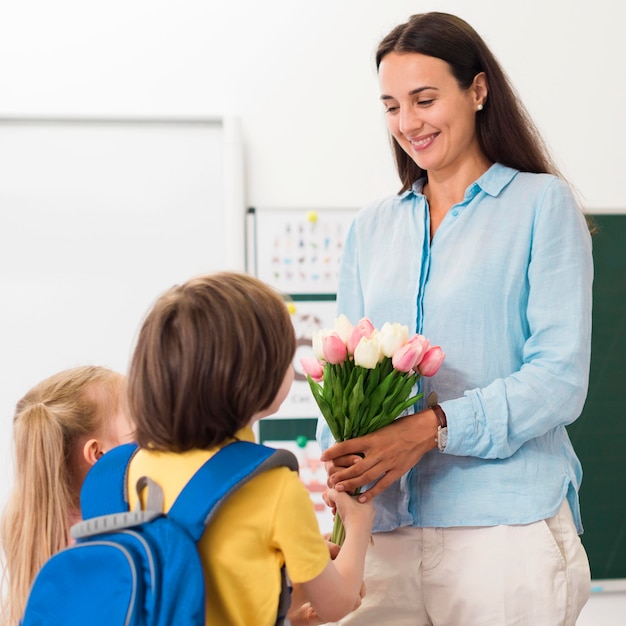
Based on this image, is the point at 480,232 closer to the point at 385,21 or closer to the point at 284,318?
the point at 284,318

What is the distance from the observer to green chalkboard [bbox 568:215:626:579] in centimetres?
322

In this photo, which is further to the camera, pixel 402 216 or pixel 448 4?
pixel 448 4

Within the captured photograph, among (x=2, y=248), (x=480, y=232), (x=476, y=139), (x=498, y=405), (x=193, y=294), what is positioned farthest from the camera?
(x=2, y=248)

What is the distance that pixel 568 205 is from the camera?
1.46 metres

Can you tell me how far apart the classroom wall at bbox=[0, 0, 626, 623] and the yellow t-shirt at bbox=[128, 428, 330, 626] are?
206cm

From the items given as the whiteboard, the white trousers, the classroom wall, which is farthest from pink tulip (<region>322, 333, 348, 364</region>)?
the classroom wall

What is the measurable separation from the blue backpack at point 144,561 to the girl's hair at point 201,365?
5 cm

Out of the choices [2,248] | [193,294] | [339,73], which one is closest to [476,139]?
[193,294]

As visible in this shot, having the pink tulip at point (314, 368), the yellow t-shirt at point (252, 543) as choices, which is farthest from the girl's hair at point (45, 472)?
the yellow t-shirt at point (252, 543)

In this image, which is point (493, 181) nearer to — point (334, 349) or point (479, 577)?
point (334, 349)

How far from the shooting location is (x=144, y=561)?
1.06 meters

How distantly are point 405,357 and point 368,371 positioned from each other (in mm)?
78

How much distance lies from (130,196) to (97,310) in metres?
0.43

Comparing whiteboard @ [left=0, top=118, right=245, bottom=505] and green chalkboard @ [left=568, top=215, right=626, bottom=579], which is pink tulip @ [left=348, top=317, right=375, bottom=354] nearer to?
whiteboard @ [left=0, top=118, right=245, bottom=505]
